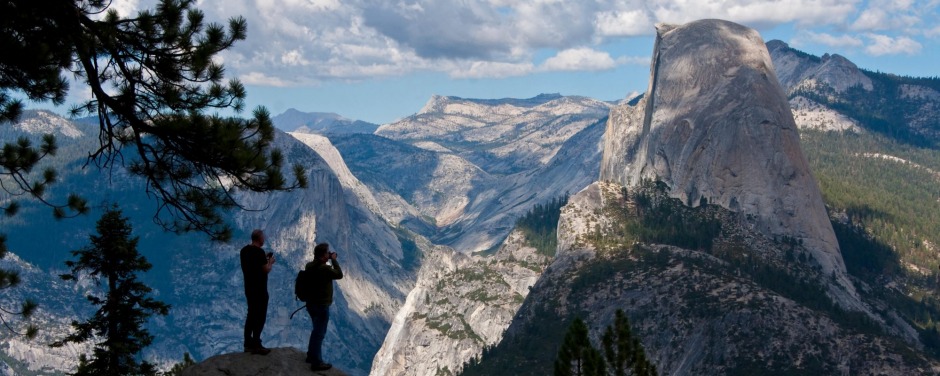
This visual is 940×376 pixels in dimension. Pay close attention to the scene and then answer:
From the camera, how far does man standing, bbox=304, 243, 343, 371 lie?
2783 cm

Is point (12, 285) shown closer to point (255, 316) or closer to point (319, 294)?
point (255, 316)

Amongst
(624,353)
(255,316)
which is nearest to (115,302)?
(255,316)

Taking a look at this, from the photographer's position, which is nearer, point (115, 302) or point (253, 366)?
point (253, 366)

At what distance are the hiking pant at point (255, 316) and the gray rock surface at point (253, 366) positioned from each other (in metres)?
0.46

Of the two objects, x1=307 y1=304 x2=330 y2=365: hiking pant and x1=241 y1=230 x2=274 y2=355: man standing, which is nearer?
x1=241 y1=230 x2=274 y2=355: man standing

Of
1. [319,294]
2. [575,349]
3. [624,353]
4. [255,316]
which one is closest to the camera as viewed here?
[255,316]

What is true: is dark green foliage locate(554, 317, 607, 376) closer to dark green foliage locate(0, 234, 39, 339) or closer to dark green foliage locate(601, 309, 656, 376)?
dark green foliage locate(601, 309, 656, 376)

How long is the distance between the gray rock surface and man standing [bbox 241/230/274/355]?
0.37 m

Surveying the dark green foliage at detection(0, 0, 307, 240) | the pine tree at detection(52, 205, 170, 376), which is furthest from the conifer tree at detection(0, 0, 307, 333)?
the pine tree at detection(52, 205, 170, 376)

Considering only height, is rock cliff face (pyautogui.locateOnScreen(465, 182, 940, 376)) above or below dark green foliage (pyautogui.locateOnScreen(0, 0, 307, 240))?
below

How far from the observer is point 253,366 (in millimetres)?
27312

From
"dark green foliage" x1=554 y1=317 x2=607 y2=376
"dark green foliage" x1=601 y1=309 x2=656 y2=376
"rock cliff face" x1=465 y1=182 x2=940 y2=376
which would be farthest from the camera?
"rock cliff face" x1=465 y1=182 x2=940 y2=376

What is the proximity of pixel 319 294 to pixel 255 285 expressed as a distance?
6.63ft

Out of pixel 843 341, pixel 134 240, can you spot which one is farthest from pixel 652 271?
pixel 134 240
